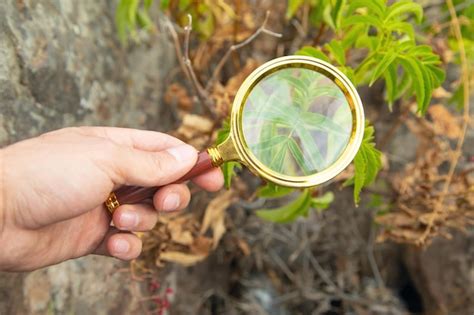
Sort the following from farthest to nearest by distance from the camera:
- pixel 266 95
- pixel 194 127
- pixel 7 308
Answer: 1. pixel 194 127
2. pixel 7 308
3. pixel 266 95

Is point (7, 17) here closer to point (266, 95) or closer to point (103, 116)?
point (103, 116)

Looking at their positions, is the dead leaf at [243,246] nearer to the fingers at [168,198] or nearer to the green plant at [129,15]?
the fingers at [168,198]

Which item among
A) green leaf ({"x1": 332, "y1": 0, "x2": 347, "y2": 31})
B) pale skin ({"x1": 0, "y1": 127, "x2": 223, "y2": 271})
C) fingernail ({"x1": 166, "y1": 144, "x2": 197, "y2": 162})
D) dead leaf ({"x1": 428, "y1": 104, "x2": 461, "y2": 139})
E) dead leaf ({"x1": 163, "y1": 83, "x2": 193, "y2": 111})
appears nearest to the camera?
pale skin ({"x1": 0, "y1": 127, "x2": 223, "y2": 271})

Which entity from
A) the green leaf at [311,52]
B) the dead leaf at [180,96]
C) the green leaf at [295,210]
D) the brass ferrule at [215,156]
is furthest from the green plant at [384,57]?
the dead leaf at [180,96]

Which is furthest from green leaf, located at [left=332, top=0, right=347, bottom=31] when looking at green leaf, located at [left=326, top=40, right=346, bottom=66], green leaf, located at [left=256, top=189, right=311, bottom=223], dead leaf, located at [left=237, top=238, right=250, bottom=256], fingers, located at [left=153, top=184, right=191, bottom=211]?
dead leaf, located at [left=237, top=238, right=250, bottom=256]

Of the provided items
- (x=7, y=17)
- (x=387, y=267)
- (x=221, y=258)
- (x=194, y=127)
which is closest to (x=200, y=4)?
(x=194, y=127)

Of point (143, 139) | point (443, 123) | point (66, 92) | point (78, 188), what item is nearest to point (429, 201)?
point (443, 123)

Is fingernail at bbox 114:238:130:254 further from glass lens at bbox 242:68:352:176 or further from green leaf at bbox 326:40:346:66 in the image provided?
green leaf at bbox 326:40:346:66

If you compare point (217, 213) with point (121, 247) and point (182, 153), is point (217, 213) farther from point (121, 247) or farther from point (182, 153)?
point (182, 153)
